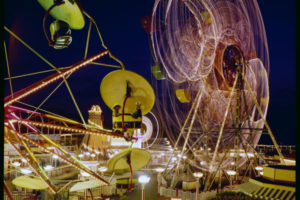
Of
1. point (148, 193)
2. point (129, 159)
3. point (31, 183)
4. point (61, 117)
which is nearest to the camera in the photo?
point (129, 159)

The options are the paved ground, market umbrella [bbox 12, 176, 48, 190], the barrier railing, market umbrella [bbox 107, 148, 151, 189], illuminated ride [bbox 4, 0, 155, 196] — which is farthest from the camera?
the paved ground

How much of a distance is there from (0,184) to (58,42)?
5.52ft

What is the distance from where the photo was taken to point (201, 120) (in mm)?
15555

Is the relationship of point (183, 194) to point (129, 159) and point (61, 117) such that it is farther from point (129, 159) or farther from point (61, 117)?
point (61, 117)

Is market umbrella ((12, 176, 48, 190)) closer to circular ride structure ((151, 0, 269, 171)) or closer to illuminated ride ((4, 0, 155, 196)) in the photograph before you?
illuminated ride ((4, 0, 155, 196))

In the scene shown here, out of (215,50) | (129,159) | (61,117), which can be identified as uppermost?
(215,50)

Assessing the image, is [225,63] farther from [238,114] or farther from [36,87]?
[36,87]

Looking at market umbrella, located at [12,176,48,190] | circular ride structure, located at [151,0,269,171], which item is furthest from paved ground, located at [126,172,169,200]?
market umbrella, located at [12,176,48,190]

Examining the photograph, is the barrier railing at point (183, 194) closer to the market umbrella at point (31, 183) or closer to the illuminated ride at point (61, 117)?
the market umbrella at point (31, 183)

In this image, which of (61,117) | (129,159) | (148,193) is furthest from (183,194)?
(61,117)

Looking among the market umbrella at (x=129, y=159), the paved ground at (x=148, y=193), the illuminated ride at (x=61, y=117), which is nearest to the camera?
the illuminated ride at (x=61, y=117)

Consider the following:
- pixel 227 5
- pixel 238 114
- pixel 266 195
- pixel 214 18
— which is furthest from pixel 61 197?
pixel 227 5

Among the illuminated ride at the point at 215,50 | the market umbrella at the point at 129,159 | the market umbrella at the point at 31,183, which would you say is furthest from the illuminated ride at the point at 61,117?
the illuminated ride at the point at 215,50

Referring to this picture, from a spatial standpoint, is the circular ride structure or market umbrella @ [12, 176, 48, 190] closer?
market umbrella @ [12, 176, 48, 190]
